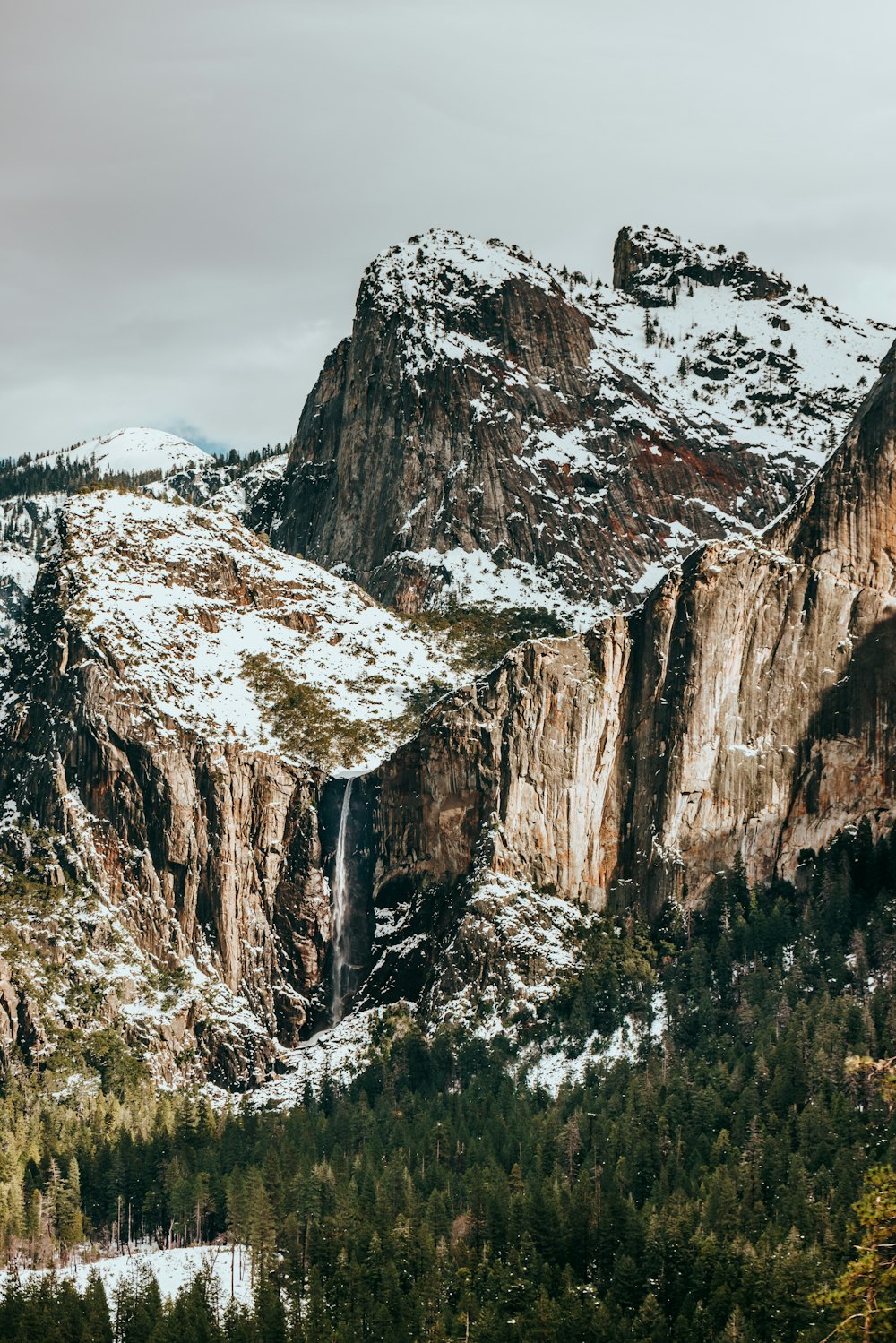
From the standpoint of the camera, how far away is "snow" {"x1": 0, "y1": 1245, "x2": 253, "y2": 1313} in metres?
171

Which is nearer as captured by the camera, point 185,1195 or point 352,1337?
point 352,1337

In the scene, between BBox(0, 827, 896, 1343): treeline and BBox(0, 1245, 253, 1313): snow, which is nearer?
BBox(0, 827, 896, 1343): treeline

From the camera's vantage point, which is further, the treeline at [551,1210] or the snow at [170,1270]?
the snow at [170,1270]

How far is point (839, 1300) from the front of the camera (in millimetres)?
58875

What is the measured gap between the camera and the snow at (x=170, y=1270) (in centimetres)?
17112

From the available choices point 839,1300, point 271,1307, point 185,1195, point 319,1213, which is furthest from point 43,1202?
point 839,1300

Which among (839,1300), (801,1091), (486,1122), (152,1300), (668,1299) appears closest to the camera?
(839,1300)

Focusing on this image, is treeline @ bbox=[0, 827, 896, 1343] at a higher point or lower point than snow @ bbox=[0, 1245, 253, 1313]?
higher

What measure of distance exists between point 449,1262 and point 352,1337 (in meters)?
11.5

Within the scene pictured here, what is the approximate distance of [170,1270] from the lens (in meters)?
180

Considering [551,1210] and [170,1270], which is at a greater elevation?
[551,1210]

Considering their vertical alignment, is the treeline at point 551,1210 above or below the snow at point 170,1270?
above

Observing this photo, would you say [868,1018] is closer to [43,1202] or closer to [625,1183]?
[625,1183]

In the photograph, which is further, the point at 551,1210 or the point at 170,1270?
the point at 170,1270
